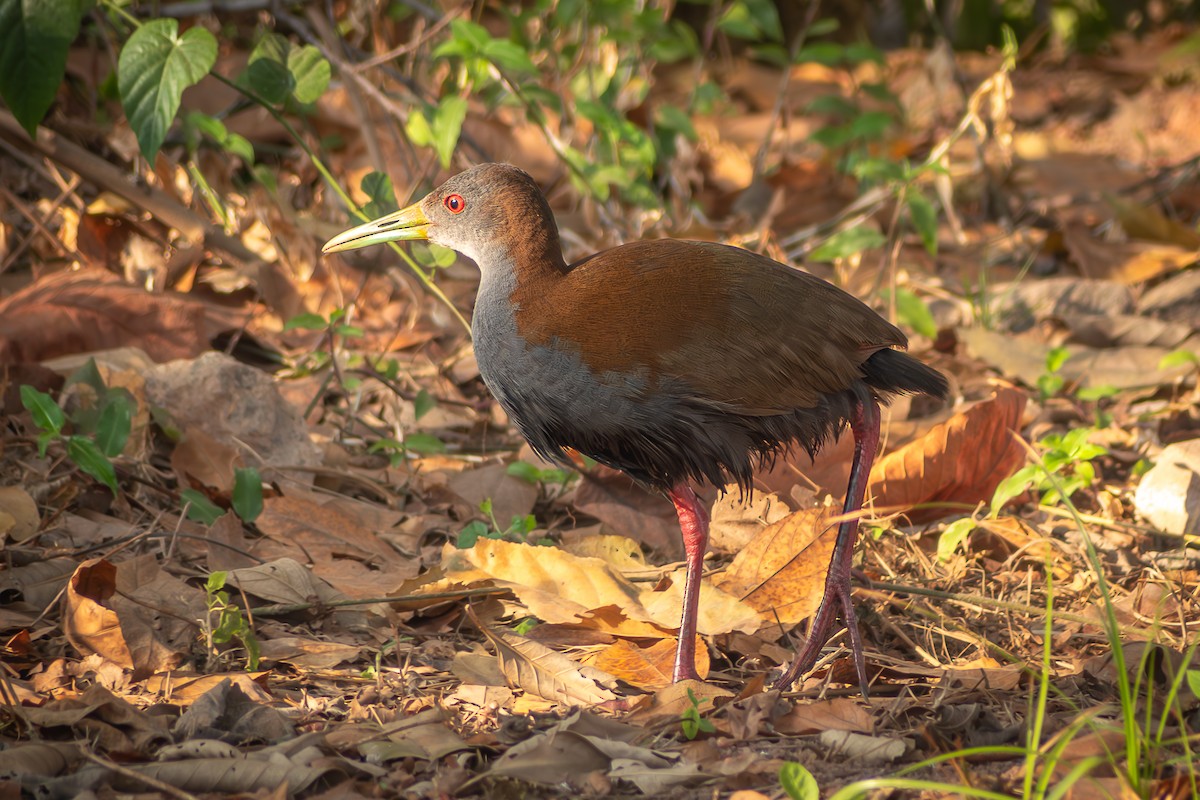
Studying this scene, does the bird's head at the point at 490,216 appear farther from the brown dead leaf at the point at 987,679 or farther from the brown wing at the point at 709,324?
the brown dead leaf at the point at 987,679

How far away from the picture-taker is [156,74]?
4.18 metres

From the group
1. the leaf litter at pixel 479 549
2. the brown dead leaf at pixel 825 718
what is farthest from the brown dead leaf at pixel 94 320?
the brown dead leaf at pixel 825 718

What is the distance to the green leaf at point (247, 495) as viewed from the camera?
388 cm

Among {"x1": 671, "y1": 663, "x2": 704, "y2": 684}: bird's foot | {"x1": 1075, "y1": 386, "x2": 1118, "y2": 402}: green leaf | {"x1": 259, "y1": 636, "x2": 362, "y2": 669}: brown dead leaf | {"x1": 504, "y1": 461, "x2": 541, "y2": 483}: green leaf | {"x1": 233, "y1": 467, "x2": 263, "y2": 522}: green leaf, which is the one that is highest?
{"x1": 1075, "y1": 386, "x2": 1118, "y2": 402}: green leaf

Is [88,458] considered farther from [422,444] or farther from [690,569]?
[690,569]

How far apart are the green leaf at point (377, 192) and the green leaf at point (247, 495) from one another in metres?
1.05

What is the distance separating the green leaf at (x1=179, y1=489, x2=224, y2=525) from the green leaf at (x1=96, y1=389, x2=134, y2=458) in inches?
9.4

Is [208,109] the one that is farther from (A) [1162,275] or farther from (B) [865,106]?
(A) [1162,275]

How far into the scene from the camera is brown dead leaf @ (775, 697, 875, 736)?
293 cm

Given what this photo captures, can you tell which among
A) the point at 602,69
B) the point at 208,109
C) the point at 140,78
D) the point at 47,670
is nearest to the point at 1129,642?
the point at 47,670

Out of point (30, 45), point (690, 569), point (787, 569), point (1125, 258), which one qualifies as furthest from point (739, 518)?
point (1125, 258)

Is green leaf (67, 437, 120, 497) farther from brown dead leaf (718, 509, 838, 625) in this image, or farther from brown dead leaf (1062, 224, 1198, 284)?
brown dead leaf (1062, 224, 1198, 284)

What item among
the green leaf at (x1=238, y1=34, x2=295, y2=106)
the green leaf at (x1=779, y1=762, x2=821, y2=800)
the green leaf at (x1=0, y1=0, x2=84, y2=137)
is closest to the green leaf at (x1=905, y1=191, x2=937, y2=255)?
the green leaf at (x1=238, y1=34, x2=295, y2=106)

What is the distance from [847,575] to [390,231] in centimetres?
161
